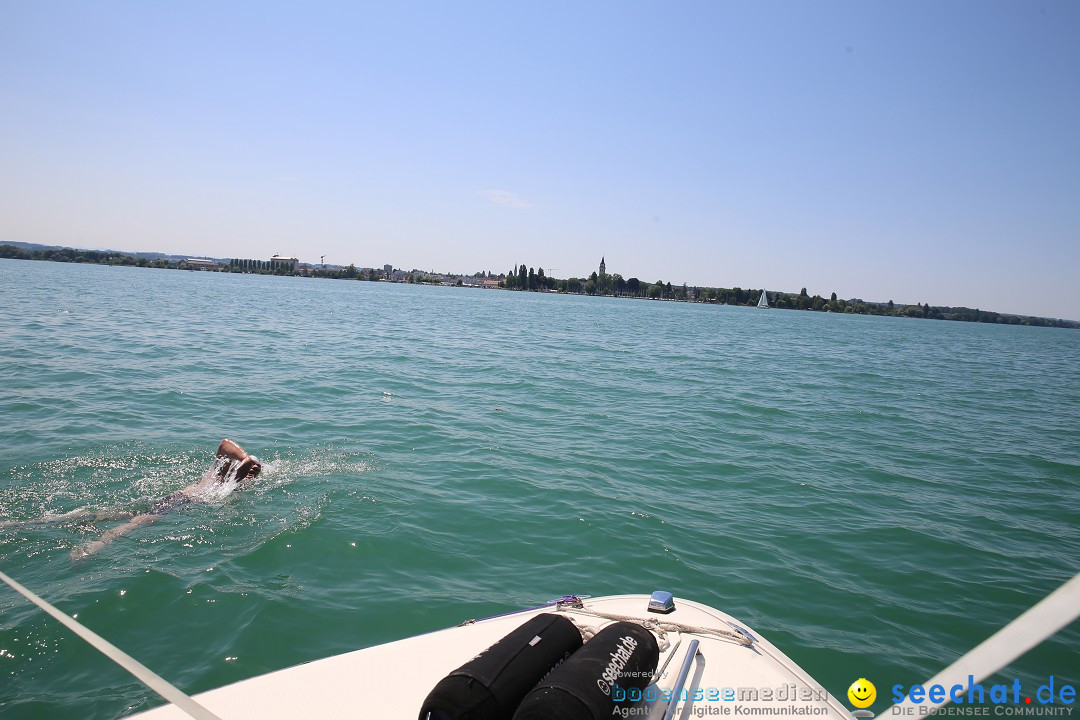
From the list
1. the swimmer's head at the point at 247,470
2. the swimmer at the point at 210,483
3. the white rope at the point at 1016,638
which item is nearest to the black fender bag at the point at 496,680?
the white rope at the point at 1016,638

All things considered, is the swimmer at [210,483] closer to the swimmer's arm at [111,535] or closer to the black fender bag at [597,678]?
the swimmer's arm at [111,535]

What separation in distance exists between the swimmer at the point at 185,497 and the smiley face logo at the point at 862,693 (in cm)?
875

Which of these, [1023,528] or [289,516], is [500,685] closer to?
[289,516]

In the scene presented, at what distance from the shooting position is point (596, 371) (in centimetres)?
2488

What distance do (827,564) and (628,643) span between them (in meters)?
6.08

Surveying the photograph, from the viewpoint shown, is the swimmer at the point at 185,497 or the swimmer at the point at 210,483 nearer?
the swimmer at the point at 185,497

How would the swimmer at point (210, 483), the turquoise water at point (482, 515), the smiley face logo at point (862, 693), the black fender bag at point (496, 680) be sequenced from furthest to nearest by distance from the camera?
the swimmer at point (210, 483), the turquoise water at point (482, 515), the smiley face logo at point (862, 693), the black fender bag at point (496, 680)

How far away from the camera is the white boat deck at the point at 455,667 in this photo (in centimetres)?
379

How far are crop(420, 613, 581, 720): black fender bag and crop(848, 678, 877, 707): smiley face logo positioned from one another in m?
3.70

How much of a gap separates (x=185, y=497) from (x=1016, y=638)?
32.9ft

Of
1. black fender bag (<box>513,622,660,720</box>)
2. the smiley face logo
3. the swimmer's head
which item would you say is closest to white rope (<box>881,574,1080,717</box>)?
black fender bag (<box>513,622,660,720</box>)

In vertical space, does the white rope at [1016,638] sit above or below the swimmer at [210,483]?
above

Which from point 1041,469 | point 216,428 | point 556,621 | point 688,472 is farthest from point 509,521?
point 1041,469

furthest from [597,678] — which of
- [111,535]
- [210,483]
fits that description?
[210,483]
